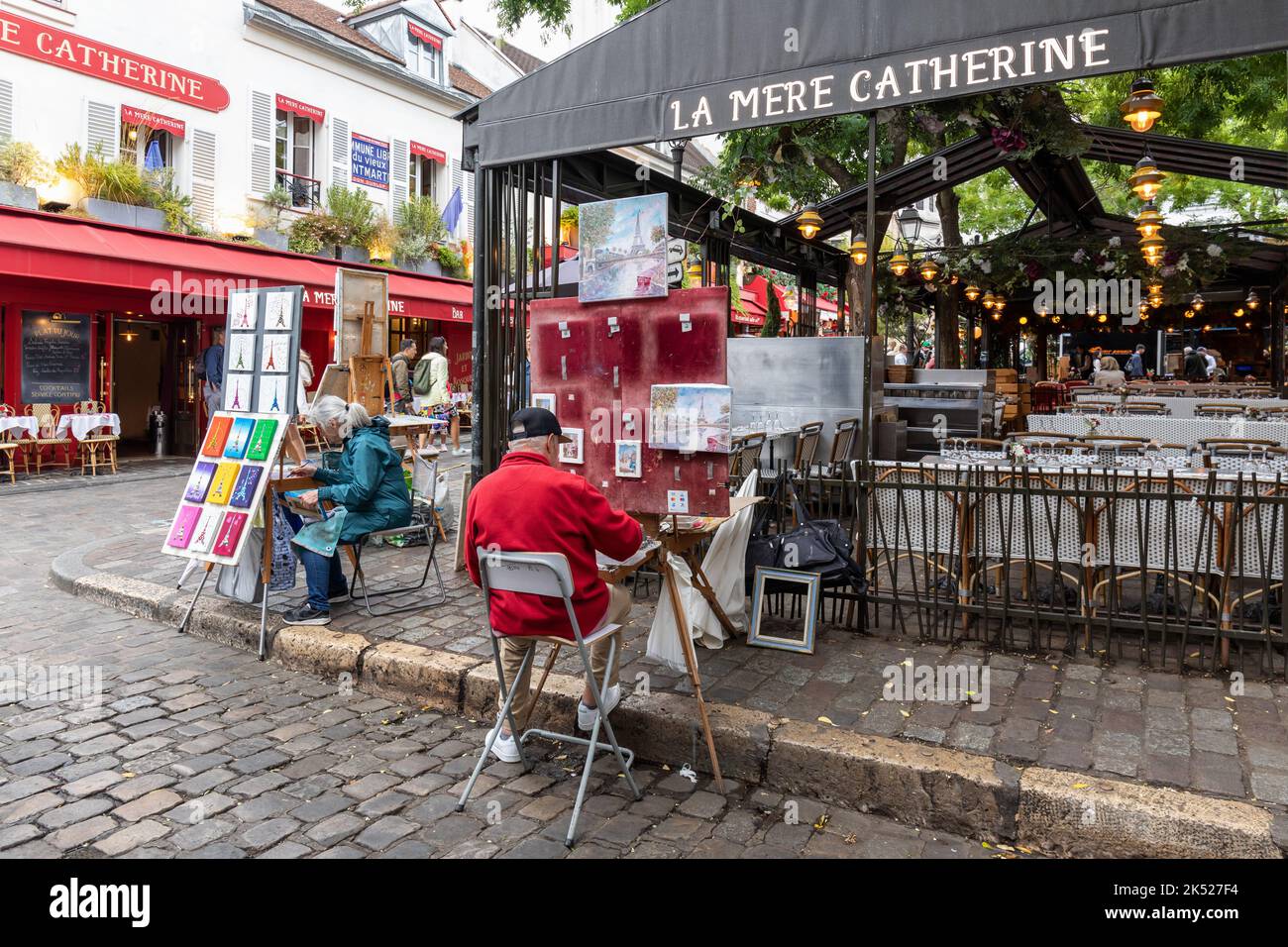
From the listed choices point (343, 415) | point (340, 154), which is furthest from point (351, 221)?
point (343, 415)

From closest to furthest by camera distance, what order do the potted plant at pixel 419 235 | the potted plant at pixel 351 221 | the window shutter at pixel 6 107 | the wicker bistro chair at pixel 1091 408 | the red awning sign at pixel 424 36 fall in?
1. the wicker bistro chair at pixel 1091 408
2. the window shutter at pixel 6 107
3. the potted plant at pixel 351 221
4. the potted plant at pixel 419 235
5. the red awning sign at pixel 424 36

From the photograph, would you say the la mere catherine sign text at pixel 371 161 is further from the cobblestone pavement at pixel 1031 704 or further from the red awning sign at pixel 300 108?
the cobblestone pavement at pixel 1031 704

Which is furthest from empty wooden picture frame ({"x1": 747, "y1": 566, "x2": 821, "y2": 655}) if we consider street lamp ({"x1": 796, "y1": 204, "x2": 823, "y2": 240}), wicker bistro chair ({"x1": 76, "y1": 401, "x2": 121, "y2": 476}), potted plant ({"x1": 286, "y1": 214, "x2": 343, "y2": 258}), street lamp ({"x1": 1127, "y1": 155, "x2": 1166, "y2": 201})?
potted plant ({"x1": 286, "y1": 214, "x2": 343, "y2": 258})

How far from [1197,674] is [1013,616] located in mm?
984

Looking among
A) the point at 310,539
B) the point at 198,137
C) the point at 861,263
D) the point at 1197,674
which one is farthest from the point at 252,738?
the point at 198,137

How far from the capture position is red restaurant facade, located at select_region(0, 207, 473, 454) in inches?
472

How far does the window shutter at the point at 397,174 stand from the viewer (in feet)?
63.3

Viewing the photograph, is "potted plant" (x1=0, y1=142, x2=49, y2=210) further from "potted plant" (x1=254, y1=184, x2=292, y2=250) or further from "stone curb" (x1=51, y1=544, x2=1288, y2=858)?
"stone curb" (x1=51, y1=544, x2=1288, y2=858)

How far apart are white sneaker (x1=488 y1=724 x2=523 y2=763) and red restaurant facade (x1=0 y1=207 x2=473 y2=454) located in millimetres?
10116

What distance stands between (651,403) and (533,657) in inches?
53.4

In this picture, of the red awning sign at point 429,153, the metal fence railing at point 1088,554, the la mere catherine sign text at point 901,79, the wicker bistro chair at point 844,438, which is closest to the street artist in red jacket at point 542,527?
the metal fence railing at point 1088,554

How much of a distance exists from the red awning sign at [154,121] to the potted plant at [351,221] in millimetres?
2812

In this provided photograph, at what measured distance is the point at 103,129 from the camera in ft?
46.4

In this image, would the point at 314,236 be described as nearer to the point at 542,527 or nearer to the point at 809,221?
the point at 809,221
